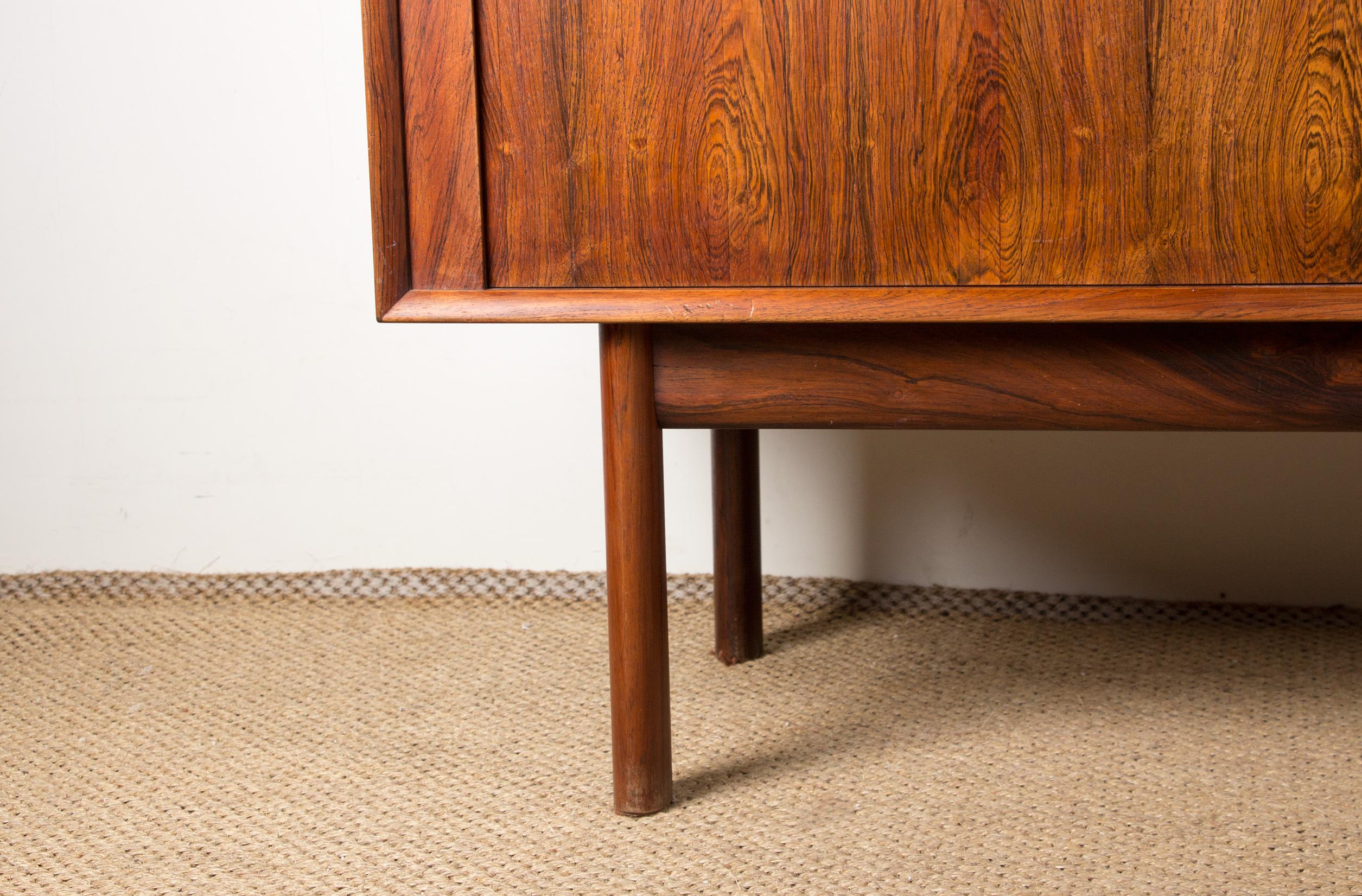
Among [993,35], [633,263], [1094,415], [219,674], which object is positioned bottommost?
[219,674]

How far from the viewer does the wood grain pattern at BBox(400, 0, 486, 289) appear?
2.59 ft

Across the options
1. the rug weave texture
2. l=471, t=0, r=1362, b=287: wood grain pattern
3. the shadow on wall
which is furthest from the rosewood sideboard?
the shadow on wall

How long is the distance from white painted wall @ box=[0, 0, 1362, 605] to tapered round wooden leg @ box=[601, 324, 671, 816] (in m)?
0.56

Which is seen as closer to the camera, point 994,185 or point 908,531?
point 994,185

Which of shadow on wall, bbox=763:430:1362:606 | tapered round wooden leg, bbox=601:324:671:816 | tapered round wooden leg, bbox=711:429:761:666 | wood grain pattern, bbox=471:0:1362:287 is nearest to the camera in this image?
wood grain pattern, bbox=471:0:1362:287

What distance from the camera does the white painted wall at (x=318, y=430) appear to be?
4.63ft

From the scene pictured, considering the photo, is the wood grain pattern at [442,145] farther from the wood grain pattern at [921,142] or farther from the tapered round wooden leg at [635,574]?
the tapered round wooden leg at [635,574]

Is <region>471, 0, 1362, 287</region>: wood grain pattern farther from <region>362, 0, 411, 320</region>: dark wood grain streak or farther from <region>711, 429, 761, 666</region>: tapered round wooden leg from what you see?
<region>711, 429, 761, 666</region>: tapered round wooden leg

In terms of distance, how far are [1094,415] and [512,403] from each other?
815 millimetres

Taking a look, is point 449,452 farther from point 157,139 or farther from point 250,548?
point 157,139

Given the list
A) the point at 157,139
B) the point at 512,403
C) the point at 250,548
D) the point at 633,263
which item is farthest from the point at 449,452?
the point at 633,263

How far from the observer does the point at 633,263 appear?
2.66 ft

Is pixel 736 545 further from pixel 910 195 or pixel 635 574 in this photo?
pixel 910 195

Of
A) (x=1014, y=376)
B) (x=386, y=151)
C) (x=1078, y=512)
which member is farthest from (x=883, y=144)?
(x=1078, y=512)
